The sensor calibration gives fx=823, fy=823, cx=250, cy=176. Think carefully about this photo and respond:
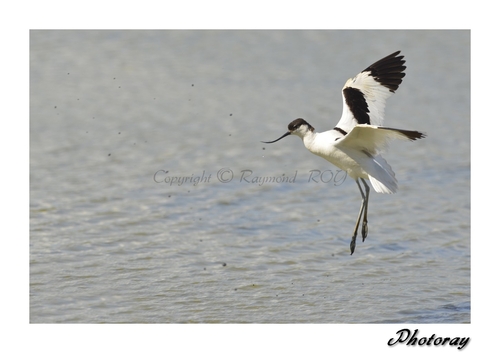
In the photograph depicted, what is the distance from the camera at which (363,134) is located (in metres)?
6.79

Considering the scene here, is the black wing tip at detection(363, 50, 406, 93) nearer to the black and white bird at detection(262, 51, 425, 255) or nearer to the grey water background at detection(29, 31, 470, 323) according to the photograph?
the black and white bird at detection(262, 51, 425, 255)

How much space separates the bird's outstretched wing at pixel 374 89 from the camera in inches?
302

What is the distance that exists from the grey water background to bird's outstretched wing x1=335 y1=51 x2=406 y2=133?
4.62 ft

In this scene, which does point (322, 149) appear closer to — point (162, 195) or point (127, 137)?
point (162, 195)

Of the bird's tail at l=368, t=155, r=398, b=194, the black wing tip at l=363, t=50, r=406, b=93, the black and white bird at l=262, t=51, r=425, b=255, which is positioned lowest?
the bird's tail at l=368, t=155, r=398, b=194

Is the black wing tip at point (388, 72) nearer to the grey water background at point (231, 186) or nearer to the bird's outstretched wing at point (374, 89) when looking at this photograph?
the bird's outstretched wing at point (374, 89)

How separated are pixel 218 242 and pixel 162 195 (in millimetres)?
1426

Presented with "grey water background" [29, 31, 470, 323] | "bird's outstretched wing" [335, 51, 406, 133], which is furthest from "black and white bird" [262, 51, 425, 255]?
"grey water background" [29, 31, 470, 323]

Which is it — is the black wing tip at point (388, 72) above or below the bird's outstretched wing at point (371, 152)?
above

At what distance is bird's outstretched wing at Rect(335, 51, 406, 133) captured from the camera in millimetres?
7680

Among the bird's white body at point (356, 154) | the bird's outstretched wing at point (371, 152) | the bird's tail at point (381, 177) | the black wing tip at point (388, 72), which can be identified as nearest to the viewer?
the bird's outstretched wing at point (371, 152)

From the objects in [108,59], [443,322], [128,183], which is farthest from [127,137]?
[443,322]

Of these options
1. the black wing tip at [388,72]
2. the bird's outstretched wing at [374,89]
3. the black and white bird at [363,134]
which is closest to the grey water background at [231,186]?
the black and white bird at [363,134]

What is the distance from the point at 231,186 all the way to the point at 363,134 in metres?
3.14
